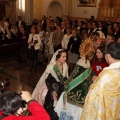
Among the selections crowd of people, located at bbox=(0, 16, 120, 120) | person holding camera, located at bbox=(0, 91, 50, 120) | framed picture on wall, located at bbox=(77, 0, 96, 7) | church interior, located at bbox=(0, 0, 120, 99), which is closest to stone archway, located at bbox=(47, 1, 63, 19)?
church interior, located at bbox=(0, 0, 120, 99)

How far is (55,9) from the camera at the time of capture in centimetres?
1892

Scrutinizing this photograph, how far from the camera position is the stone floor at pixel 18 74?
7195mm

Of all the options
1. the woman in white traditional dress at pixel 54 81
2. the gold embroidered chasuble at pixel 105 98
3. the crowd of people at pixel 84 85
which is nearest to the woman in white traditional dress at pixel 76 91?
the crowd of people at pixel 84 85

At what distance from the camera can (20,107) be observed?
230 cm

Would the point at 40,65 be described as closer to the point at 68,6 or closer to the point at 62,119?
the point at 62,119

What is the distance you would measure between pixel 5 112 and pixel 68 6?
56.7 ft

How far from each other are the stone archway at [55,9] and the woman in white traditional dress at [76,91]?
47.1ft

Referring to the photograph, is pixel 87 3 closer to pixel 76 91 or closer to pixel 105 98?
A: pixel 76 91

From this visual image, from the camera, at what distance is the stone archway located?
1841cm

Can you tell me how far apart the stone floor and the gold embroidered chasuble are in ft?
13.1

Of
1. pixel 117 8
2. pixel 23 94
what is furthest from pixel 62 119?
pixel 117 8

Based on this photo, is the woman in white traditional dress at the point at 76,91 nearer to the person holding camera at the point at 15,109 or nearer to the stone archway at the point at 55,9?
the person holding camera at the point at 15,109

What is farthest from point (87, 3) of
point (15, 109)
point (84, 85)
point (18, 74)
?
point (15, 109)

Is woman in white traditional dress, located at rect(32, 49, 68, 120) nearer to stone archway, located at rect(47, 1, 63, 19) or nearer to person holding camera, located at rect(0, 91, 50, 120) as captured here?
person holding camera, located at rect(0, 91, 50, 120)
